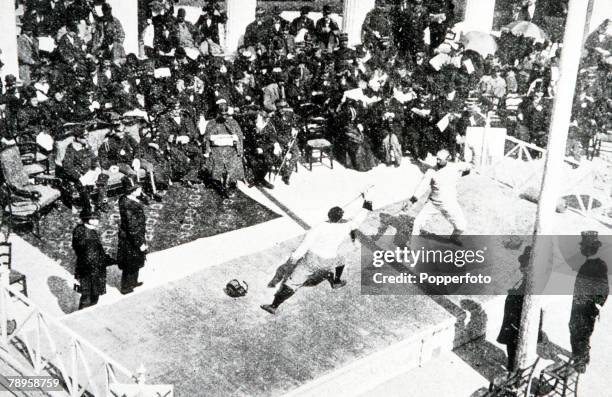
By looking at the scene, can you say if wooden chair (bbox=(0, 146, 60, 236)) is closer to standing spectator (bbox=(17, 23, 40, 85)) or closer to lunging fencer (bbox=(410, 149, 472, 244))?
standing spectator (bbox=(17, 23, 40, 85))

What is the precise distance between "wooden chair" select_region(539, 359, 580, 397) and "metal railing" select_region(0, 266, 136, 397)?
4.75m

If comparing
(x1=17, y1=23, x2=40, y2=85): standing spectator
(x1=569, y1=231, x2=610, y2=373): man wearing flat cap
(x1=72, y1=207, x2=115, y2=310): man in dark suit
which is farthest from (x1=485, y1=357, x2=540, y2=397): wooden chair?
(x1=17, y1=23, x2=40, y2=85): standing spectator

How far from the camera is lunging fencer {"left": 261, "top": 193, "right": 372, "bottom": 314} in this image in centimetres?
1016

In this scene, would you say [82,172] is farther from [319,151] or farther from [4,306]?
[319,151]

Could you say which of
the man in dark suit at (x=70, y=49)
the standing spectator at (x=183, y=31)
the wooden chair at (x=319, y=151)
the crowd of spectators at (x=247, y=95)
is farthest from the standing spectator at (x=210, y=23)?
the wooden chair at (x=319, y=151)

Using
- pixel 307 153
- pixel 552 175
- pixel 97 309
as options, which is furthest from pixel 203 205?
pixel 552 175

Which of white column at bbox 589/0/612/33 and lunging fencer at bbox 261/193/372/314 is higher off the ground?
white column at bbox 589/0/612/33

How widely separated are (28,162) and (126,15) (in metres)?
4.99

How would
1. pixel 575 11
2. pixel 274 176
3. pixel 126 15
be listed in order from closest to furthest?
pixel 575 11
pixel 274 176
pixel 126 15

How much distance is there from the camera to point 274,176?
15.3 m

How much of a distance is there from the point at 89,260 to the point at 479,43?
1344cm

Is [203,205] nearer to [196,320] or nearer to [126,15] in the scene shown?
[196,320]

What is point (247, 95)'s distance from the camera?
16000 millimetres

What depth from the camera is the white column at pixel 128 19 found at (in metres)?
17.7
